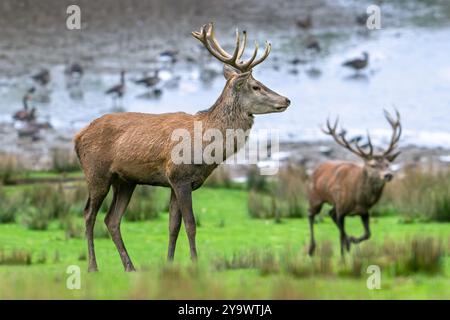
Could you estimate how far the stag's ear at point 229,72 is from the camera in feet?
45.4

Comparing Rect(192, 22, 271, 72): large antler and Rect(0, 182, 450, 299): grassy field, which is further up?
Rect(192, 22, 271, 72): large antler

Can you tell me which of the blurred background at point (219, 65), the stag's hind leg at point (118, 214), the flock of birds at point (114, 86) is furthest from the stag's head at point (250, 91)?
the flock of birds at point (114, 86)

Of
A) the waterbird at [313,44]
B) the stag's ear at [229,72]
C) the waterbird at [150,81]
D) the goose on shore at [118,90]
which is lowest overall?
the stag's ear at [229,72]

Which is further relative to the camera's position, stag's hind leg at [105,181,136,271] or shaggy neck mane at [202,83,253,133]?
stag's hind leg at [105,181,136,271]

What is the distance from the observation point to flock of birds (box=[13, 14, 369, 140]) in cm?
3231

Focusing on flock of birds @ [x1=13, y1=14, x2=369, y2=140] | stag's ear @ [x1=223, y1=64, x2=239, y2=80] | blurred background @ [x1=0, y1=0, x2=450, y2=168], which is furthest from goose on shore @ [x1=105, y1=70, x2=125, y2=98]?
stag's ear @ [x1=223, y1=64, x2=239, y2=80]

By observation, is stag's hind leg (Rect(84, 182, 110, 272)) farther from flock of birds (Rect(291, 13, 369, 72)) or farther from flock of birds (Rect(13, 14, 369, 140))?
flock of birds (Rect(291, 13, 369, 72))

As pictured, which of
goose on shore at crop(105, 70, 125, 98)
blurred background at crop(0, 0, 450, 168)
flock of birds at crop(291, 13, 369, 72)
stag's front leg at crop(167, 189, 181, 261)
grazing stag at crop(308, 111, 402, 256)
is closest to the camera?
stag's front leg at crop(167, 189, 181, 261)

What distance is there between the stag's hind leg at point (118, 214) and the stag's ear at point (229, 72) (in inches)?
63.5

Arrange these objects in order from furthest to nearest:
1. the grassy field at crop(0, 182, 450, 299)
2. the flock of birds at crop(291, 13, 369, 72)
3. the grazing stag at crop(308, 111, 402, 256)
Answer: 1. the flock of birds at crop(291, 13, 369, 72)
2. the grazing stag at crop(308, 111, 402, 256)
3. the grassy field at crop(0, 182, 450, 299)

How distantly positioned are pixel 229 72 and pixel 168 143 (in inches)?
38.1

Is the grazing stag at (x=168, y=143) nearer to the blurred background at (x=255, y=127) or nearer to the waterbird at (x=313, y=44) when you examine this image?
the blurred background at (x=255, y=127)
